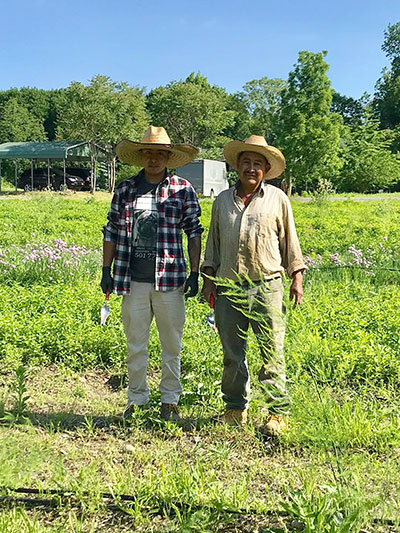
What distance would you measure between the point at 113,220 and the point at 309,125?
3487 cm

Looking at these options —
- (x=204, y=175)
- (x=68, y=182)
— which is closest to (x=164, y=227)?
(x=204, y=175)

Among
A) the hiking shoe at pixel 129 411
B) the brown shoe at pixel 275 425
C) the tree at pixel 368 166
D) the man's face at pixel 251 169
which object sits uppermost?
the tree at pixel 368 166

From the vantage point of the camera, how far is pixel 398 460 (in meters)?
2.84

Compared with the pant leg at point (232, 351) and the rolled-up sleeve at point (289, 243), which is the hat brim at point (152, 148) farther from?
the pant leg at point (232, 351)

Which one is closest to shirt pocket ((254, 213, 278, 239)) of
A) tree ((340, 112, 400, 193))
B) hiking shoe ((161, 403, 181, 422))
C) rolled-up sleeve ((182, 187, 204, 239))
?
rolled-up sleeve ((182, 187, 204, 239))

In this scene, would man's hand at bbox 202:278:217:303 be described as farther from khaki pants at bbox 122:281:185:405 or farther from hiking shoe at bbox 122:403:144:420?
hiking shoe at bbox 122:403:144:420

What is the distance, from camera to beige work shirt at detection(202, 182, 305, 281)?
10.9 feet

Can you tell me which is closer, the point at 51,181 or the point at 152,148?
the point at 152,148

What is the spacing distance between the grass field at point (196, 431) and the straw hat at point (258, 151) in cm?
98

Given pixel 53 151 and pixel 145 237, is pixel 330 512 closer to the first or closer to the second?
pixel 145 237

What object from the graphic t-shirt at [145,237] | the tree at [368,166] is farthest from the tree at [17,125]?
the graphic t-shirt at [145,237]

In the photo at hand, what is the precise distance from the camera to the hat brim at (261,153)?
11.0 feet

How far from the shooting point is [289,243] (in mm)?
3447

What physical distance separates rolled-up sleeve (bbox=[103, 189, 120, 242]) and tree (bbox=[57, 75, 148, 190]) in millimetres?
33105
